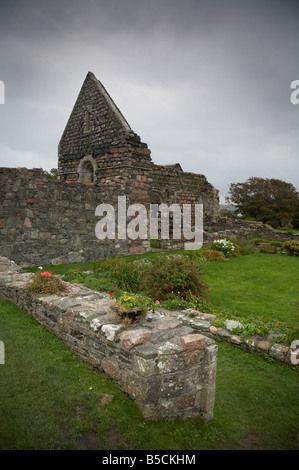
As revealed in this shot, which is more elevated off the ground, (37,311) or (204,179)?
(204,179)

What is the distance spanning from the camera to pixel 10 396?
346cm

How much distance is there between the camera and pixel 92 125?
49.5 feet

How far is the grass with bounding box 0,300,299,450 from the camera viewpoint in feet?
9.70

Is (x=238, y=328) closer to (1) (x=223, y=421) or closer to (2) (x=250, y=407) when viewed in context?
(2) (x=250, y=407)

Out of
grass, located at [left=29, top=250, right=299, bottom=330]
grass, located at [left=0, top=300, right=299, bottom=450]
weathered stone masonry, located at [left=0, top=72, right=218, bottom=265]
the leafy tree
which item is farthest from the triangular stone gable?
the leafy tree

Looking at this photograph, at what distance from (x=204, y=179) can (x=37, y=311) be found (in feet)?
57.7

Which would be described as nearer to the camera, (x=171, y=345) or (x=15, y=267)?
(x=171, y=345)

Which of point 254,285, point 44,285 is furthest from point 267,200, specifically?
point 44,285

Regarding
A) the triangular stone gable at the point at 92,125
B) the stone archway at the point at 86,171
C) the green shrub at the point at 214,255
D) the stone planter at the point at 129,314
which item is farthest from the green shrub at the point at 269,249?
the stone planter at the point at 129,314

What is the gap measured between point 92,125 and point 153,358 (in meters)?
14.3

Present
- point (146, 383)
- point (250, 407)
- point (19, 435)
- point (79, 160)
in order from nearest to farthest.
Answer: point (19, 435)
point (146, 383)
point (250, 407)
point (79, 160)

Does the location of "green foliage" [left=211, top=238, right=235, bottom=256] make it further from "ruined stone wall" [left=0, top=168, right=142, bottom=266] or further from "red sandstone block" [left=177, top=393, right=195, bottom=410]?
"red sandstone block" [left=177, top=393, right=195, bottom=410]

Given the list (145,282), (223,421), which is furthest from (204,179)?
(223,421)

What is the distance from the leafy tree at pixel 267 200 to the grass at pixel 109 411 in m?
31.7
